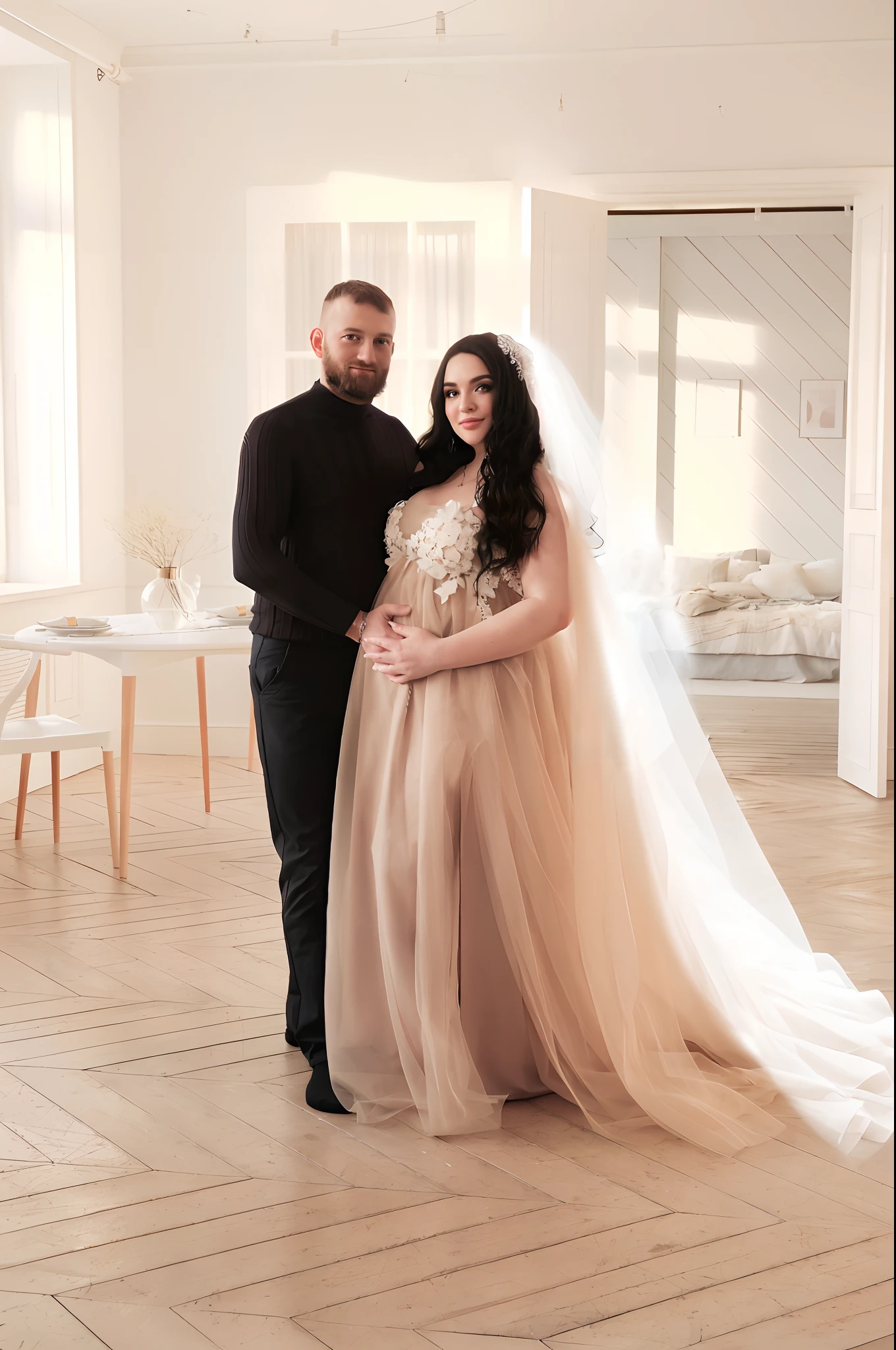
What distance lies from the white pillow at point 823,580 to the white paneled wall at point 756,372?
90 centimetres

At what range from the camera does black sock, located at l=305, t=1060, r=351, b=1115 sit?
2.56 meters

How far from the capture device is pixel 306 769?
2705 millimetres

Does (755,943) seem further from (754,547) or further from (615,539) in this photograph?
(754,547)

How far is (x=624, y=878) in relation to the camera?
2.63 metres

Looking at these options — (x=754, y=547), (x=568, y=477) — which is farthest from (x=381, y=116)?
(x=754, y=547)

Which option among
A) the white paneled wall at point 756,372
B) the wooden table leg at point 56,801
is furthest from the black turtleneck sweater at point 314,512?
the white paneled wall at point 756,372

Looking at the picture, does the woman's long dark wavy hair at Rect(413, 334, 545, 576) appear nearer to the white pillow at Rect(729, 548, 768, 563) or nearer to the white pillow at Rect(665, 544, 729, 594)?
the white pillow at Rect(665, 544, 729, 594)

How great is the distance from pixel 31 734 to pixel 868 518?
3.74m

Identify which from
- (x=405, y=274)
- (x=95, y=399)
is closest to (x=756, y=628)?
(x=405, y=274)

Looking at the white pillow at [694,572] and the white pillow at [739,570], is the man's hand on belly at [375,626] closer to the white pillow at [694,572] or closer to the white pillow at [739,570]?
the white pillow at [694,572]

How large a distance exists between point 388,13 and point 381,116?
21.6 inches

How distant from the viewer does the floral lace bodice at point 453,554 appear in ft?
8.46

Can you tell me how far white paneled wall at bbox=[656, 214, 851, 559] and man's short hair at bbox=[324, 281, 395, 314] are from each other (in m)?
7.76

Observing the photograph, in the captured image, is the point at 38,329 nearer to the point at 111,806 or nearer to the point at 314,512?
the point at 111,806
